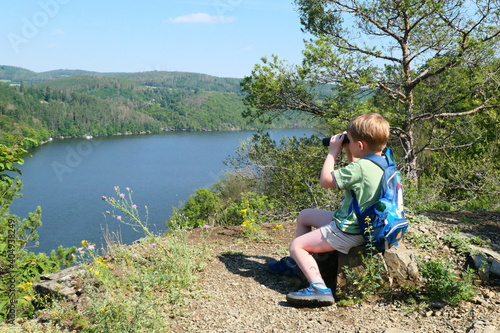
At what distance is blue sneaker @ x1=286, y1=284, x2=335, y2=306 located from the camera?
3.45 metres

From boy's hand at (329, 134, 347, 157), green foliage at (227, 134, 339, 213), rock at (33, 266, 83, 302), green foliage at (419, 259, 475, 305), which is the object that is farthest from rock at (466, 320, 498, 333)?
green foliage at (227, 134, 339, 213)

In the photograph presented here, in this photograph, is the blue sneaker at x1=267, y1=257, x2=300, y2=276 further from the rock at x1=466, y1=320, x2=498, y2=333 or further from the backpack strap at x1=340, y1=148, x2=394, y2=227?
the rock at x1=466, y1=320, x2=498, y2=333

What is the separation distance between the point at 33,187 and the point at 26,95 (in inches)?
4429

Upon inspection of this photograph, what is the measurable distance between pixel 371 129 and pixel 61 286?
3.34m

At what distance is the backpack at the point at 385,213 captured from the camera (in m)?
3.31

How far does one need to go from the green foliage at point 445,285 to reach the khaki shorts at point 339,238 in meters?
0.56

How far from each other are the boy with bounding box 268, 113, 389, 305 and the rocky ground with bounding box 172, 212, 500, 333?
0.70ft

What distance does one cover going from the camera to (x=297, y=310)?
348 cm

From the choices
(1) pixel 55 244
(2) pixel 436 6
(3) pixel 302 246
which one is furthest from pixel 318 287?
(1) pixel 55 244

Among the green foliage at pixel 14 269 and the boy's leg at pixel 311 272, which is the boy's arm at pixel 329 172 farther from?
the green foliage at pixel 14 269

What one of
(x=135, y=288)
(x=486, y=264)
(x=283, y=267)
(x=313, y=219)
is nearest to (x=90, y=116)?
(x=135, y=288)

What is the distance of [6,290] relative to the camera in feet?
16.0

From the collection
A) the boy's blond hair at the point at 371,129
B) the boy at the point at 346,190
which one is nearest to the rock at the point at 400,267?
the boy at the point at 346,190

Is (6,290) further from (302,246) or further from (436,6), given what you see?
(436,6)
